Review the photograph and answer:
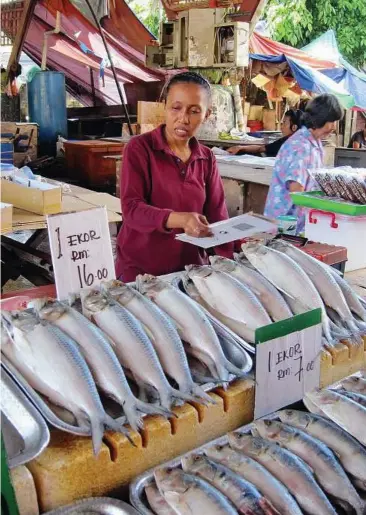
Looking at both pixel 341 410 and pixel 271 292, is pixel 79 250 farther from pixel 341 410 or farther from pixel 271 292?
pixel 341 410

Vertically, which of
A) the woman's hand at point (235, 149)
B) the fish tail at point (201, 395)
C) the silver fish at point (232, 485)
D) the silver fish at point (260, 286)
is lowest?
the silver fish at point (232, 485)

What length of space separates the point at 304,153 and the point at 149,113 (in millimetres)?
4189

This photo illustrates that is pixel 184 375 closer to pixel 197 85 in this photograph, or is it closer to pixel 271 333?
pixel 271 333

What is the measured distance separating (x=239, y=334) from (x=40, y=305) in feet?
2.07

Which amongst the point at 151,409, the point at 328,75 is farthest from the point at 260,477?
the point at 328,75

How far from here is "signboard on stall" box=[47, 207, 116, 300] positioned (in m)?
1.99

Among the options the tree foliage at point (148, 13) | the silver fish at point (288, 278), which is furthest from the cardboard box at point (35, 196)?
the tree foliage at point (148, 13)

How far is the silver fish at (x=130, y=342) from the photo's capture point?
1.45m

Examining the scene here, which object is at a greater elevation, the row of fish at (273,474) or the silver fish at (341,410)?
the silver fish at (341,410)

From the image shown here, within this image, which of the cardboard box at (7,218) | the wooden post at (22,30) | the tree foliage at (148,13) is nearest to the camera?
the cardboard box at (7,218)

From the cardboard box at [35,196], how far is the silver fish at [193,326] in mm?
2441

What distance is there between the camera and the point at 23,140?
25.1ft

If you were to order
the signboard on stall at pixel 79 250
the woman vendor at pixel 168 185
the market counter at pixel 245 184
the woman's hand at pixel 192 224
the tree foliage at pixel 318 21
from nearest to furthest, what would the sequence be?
the signboard on stall at pixel 79 250 < the woman's hand at pixel 192 224 < the woman vendor at pixel 168 185 < the market counter at pixel 245 184 < the tree foliage at pixel 318 21

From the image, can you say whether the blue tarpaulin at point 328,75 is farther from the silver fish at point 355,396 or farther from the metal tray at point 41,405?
the metal tray at point 41,405
